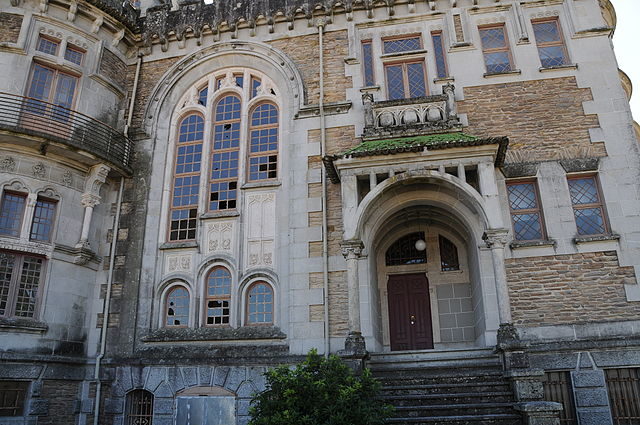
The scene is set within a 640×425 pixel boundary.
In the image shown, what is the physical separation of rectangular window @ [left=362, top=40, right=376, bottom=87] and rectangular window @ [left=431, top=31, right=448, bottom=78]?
75.5 inches

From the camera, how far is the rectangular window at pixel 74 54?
15281 millimetres

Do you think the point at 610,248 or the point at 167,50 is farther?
the point at 167,50

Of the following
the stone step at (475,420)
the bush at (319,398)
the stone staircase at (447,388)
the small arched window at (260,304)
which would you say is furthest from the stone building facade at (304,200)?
the bush at (319,398)

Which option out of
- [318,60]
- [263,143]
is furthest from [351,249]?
[318,60]

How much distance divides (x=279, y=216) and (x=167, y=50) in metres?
7.35

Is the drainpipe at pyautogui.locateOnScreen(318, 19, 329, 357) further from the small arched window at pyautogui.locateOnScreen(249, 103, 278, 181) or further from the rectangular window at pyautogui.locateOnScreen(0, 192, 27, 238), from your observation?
the rectangular window at pyautogui.locateOnScreen(0, 192, 27, 238)

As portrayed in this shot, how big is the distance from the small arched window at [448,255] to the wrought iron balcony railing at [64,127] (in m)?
9.80

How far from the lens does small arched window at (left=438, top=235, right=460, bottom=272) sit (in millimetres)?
14430

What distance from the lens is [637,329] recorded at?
11383mm

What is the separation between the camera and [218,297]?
551 inches

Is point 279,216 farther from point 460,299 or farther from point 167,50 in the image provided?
point 167,50

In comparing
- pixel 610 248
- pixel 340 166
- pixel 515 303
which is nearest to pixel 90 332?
pixel 340 166

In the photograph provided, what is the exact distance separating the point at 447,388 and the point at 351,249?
12.1 ft

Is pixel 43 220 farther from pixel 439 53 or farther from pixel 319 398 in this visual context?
pixel 439 53
